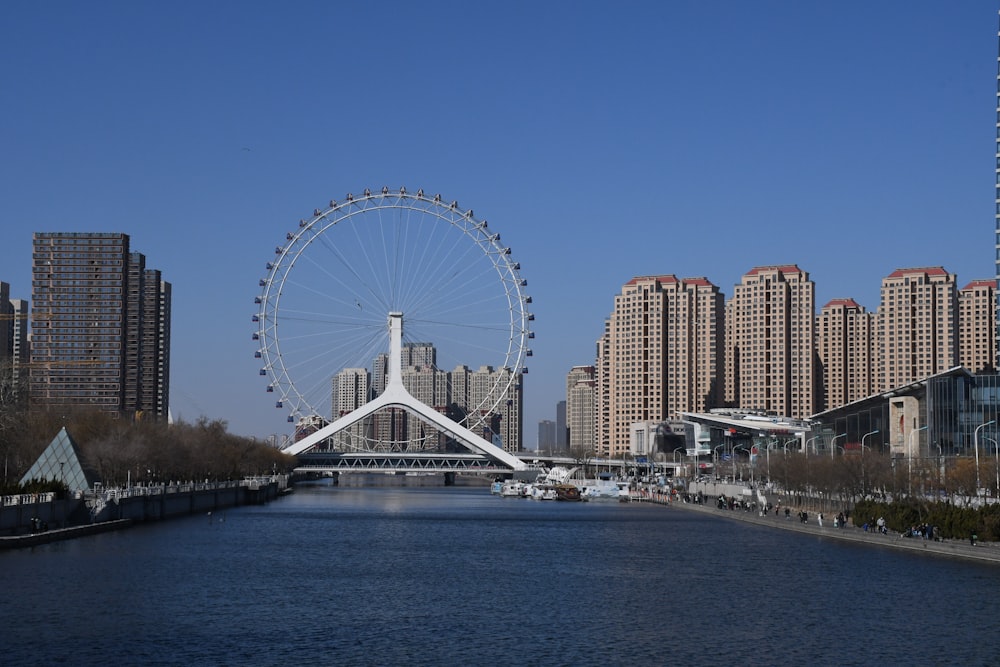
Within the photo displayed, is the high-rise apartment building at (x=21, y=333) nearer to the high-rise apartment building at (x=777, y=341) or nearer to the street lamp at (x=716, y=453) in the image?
the street lamp at (x=716, y=453)

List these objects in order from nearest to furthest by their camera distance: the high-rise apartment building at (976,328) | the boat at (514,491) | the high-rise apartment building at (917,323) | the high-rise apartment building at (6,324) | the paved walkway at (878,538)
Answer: the paved walkway at (878,538)
the boat at (514,491)
the high-rise apartment building at (6,324)
the high-rise apartment building at (917,323)
the high-rise apartment building at (976,328)

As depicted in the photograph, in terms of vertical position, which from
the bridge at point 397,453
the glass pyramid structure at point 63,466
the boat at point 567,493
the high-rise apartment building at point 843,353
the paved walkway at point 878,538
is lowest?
the paved walkway at point 878,538

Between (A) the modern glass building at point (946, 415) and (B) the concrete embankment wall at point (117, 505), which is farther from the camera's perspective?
(A) the modern glass building at point (946, 415)

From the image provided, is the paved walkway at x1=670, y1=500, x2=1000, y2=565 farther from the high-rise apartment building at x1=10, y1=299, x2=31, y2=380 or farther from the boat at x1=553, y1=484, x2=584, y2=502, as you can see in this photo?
the high-rise apartment building at x1=10, y1=299, x2=31, y2=380

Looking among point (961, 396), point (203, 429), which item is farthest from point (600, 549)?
point (203, 429)

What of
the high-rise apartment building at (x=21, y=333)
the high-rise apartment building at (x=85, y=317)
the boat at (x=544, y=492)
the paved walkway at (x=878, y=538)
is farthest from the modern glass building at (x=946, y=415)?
the high-rise apartment building at (x=21, y=333)

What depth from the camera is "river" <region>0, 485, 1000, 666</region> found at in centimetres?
2669

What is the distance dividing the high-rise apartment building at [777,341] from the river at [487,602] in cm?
10342

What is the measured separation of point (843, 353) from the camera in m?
162

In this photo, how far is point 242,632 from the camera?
94.2 ft

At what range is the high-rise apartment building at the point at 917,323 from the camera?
480ft

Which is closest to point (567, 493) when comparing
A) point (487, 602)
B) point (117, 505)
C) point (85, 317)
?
point (117, 505)

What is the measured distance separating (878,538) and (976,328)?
10646 cm

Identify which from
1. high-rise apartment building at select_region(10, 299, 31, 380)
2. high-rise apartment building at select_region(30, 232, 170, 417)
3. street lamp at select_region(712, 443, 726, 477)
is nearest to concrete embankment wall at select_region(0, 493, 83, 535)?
street lamp at select_region(712, 443, 726, 477)
